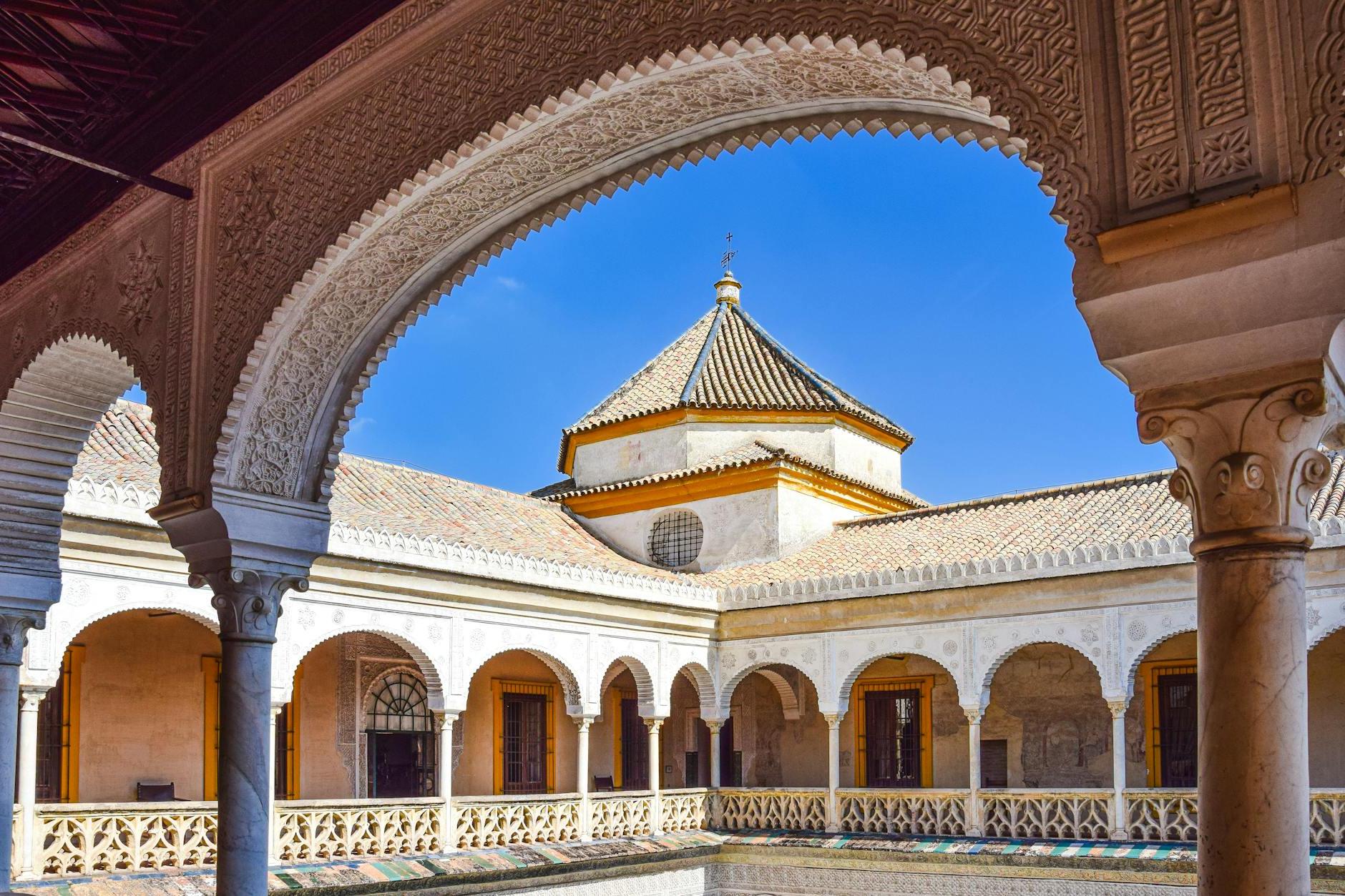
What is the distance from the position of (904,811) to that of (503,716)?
4.68m

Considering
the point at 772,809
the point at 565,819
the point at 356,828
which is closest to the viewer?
the point at 356,828

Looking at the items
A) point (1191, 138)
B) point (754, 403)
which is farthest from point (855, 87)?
point (754, 403)

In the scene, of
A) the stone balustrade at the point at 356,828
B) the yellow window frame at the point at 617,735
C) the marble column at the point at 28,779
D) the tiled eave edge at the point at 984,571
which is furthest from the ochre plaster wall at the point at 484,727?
the marble column at the point at 28,779

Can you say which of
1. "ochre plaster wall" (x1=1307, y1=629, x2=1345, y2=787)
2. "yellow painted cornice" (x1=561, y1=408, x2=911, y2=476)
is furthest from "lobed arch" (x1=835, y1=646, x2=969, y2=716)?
"yellow painted cornice" (x1=561, y1=408, x2=911, y2=476)

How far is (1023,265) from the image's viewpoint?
39250 millimetres

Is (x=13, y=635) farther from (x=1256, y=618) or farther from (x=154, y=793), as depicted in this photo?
(x=154, y=793)

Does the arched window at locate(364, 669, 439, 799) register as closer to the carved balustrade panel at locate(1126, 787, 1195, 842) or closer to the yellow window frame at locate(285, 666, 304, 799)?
the yellow window frame at locate(285, 666, 304, 799)

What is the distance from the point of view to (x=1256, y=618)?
2.45m

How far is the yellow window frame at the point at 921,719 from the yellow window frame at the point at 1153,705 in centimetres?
245

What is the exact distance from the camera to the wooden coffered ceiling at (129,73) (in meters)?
4.10

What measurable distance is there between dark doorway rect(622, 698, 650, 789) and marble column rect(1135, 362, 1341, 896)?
1499cm

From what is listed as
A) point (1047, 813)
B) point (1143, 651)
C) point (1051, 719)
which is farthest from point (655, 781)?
point (1143, 651)

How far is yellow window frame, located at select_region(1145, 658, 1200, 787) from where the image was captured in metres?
13.5

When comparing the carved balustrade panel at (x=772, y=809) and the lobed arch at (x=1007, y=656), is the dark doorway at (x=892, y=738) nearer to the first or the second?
the carved balustrade panel at (x=772, y=809)
